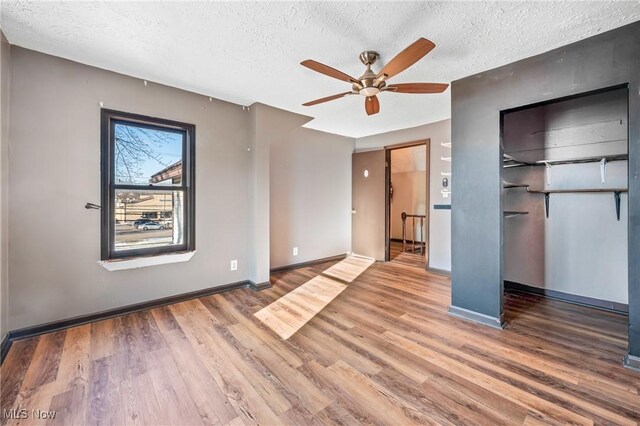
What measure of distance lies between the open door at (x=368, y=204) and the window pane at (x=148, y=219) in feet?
10.6

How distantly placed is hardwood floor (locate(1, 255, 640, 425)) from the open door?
91.1 inches

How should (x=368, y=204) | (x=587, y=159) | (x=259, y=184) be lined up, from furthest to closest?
(x=368, y=204) → (x=259, y=184) → (x=587, y=159)

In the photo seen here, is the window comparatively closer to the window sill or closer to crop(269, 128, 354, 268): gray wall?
the window sill

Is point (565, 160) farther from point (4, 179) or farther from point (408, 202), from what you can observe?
point (4, 179)

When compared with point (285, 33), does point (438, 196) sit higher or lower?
lower

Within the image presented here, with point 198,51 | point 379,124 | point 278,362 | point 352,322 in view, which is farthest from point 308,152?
point 278,362

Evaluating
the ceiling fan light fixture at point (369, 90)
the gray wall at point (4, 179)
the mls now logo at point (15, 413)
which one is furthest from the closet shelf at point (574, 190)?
the gray wall at point (4, 179)

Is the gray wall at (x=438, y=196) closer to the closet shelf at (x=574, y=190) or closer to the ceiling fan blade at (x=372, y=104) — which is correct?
the closet shelf at (x=574, y=190)

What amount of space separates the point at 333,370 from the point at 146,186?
2587 millimetres

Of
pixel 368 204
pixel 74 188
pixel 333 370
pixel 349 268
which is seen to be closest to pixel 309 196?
pixel 368 204

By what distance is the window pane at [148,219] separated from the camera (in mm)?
2779

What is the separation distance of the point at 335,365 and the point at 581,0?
2866 millimetres

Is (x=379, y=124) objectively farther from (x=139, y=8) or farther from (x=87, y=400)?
(x=87, y=400)

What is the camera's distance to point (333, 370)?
1.91m
